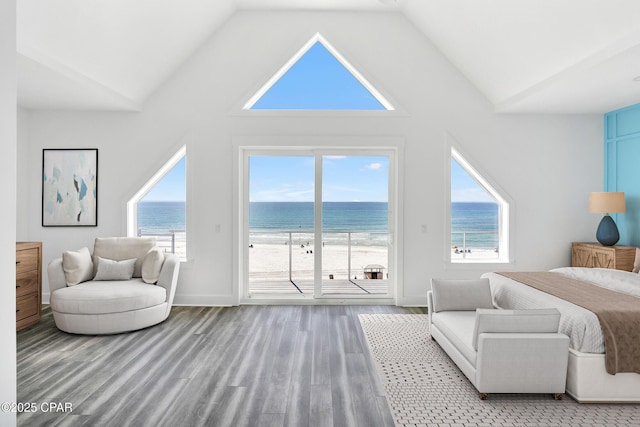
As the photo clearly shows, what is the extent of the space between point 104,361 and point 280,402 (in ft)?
5.54

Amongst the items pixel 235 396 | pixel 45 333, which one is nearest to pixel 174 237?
pixel 45 333

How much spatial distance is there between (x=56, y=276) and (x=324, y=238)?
3.09 m

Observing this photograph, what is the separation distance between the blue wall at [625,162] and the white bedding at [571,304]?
1.62 m

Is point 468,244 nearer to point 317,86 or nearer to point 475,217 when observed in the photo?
point 475,217

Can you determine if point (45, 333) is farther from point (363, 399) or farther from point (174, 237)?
point (363, 399)

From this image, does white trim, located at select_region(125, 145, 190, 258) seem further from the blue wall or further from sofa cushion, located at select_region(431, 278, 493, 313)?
the blue wall

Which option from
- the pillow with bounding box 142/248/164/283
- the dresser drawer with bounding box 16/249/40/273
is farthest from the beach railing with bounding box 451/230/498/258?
the dresser drawer with bounding box 16/249/40/273

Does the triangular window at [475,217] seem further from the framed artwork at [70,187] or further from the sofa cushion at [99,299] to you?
the framed artwork at [70,187]

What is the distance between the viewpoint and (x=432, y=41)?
511 centimetres

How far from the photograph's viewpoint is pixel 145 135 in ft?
16.8

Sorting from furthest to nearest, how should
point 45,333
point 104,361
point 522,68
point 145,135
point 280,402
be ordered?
point 145,135 < point 522,68 < point 45,333 < point 104,361 < point 280,402

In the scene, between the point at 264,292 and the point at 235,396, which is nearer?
the point at 235,396

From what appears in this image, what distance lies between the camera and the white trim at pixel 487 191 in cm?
516

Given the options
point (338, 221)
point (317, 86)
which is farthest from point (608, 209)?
point (317, 86)
